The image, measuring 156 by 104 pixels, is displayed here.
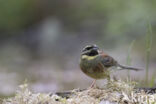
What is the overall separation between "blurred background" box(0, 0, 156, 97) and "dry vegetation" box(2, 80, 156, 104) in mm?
6250

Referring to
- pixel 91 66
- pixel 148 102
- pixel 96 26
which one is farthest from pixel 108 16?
pixel 148 102

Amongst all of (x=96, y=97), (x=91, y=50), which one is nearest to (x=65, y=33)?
(x=91, y=50)

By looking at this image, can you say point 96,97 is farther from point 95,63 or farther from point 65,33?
point 65,33

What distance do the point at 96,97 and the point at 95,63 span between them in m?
1.16

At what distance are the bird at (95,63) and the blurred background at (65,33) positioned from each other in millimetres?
5052

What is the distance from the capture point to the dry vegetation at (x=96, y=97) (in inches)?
171

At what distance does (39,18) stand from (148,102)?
11741mm

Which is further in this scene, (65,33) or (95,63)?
(65,33)

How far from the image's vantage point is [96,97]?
179 inches

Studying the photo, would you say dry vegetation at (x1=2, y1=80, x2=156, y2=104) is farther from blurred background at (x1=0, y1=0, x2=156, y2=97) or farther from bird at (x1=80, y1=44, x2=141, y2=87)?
blurred background at (x1=0, y1=0, x2=156, y2=97)

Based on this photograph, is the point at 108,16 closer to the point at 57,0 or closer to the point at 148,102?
the point at 57,0

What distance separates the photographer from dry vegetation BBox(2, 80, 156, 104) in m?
4.33

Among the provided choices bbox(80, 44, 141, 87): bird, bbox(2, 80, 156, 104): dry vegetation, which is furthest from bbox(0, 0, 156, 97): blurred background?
bbox(2, 80, 156, 104): dry vegetation

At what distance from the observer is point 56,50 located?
14.7 meters
